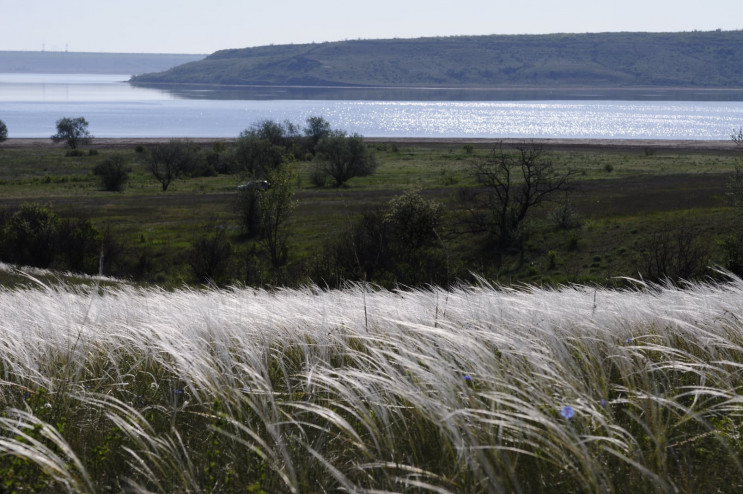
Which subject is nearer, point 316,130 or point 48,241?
point 48,241

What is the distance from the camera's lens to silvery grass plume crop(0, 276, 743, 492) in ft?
9.86

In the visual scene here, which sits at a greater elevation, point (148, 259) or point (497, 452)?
point (497, 452)

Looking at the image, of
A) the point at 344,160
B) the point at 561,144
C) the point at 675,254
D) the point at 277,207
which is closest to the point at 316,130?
the point at 344,160

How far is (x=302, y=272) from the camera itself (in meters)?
46.3

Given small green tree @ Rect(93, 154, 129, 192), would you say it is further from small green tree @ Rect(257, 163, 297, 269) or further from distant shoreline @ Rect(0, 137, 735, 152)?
distant shoreline @ Rect(0, 137, 735, 152)

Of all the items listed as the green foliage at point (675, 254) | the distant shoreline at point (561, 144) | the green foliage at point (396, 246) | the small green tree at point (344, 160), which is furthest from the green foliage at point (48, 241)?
the distant shoreline at point (561, 144)

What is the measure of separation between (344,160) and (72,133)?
264ft

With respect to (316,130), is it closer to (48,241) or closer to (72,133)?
(72,133)

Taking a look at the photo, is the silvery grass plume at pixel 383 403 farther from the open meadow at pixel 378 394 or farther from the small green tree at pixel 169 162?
the small green tree at pixel 169 162

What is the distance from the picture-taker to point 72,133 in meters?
149

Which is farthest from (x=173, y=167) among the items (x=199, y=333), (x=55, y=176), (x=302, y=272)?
(x=199, y=333)

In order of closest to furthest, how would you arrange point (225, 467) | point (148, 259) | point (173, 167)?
point (225, 467), point (148, 259), point (173, 167)

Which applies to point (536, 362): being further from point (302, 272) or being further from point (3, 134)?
point (3, 134)

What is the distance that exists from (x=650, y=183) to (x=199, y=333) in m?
75.3
